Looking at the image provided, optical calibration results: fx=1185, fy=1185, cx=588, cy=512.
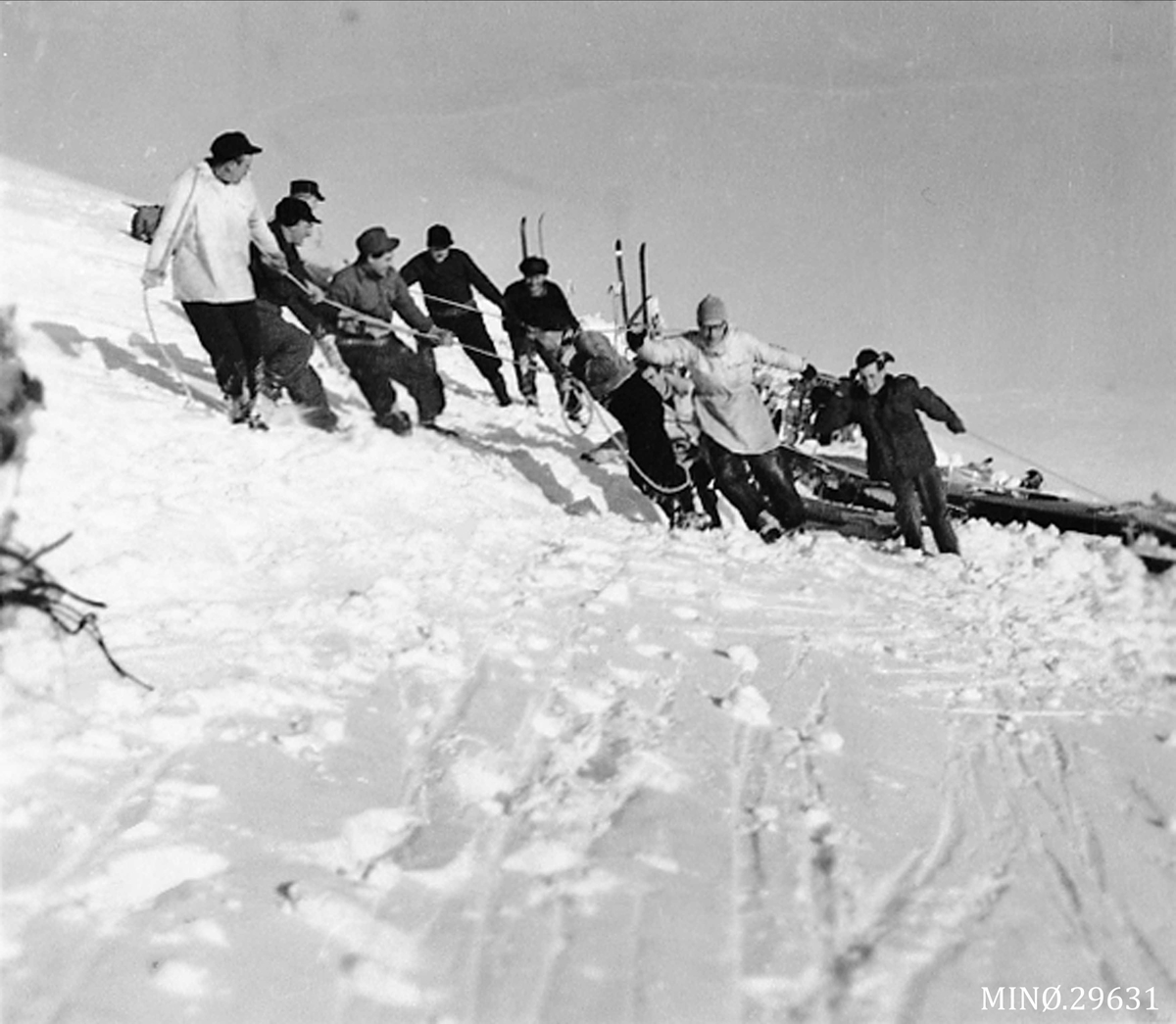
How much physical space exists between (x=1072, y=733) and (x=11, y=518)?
3.79 m

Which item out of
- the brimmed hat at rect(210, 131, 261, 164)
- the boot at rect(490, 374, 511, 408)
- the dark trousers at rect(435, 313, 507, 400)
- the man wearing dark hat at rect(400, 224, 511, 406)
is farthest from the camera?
the boot at rect(490, 374, 511, 408)

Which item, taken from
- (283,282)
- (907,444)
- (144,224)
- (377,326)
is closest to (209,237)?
(283,282)

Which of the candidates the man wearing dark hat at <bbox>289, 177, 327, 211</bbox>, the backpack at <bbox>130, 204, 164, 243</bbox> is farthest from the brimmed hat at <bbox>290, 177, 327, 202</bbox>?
the backpack at <bbox>130, 204, 164, 243</bbox>

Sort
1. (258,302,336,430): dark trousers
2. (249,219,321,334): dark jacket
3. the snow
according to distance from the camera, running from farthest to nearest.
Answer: (249,219,321,334): dark jacket, (258,302,336,430): dark trousers, the snow

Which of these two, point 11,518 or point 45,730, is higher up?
point 11,518

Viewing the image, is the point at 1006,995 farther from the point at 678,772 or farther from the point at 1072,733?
the point at 1072,733

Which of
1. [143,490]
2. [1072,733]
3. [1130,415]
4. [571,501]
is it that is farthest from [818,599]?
[1130,415]

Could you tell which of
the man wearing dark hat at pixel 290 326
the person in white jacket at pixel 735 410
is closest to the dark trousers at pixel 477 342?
the man wearing dark hat at pixel 290 326

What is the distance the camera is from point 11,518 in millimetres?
3350

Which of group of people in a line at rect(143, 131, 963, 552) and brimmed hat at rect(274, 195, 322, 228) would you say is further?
brimmed hat at rect(274, 195, 322, 228)

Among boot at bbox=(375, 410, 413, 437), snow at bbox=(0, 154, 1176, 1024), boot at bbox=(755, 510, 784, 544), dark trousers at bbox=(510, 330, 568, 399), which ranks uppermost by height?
dark trousers at bbox=(510, 330, 568, 399)

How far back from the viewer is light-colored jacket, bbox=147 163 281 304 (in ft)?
23.2

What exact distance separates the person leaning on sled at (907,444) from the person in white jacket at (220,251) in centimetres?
399

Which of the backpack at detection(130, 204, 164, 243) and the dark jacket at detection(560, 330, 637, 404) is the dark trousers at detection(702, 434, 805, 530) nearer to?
the dark jacket at detection(560, 330, 637, 404)
